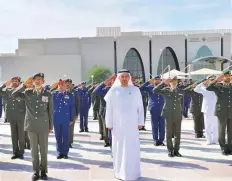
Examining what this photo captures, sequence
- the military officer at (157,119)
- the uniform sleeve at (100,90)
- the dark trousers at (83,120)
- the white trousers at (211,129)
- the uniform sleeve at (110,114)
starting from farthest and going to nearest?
the dark trousers at (83,120), the white trousers at (211,129), the military officer at (157,119), the uniform sleeve at (100,90), the uniform sleeve at (110,114)

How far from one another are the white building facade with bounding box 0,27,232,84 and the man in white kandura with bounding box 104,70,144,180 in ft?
159

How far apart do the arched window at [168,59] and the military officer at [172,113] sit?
48.6 m

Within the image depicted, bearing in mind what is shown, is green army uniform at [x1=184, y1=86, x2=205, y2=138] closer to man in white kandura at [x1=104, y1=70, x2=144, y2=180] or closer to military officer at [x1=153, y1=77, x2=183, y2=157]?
military officer at [x1=153, y1=77, x2=183, y2=157]

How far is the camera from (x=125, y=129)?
5781 mm

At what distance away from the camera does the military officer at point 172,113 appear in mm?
7387

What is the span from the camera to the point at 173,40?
55.9 meters

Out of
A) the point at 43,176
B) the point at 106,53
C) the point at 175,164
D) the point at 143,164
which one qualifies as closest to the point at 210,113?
the point at 175,164

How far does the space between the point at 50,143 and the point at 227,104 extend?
4.77 metres

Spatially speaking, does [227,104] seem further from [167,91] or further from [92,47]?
[92,47]

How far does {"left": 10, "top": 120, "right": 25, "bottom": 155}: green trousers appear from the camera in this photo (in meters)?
7.45

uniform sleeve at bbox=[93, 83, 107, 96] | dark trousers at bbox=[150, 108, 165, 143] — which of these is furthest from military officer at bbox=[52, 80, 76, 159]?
dark trousers at bbox=[150, 108, 165, 143]

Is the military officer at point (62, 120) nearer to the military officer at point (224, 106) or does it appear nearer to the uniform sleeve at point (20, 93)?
the uniform sleeve at point (20, 93)

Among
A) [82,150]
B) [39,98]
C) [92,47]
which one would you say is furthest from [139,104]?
[92,47]

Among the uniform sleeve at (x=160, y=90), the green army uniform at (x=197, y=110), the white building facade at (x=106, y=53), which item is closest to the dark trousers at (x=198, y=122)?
the green army uniform at (x=197, y=110)
